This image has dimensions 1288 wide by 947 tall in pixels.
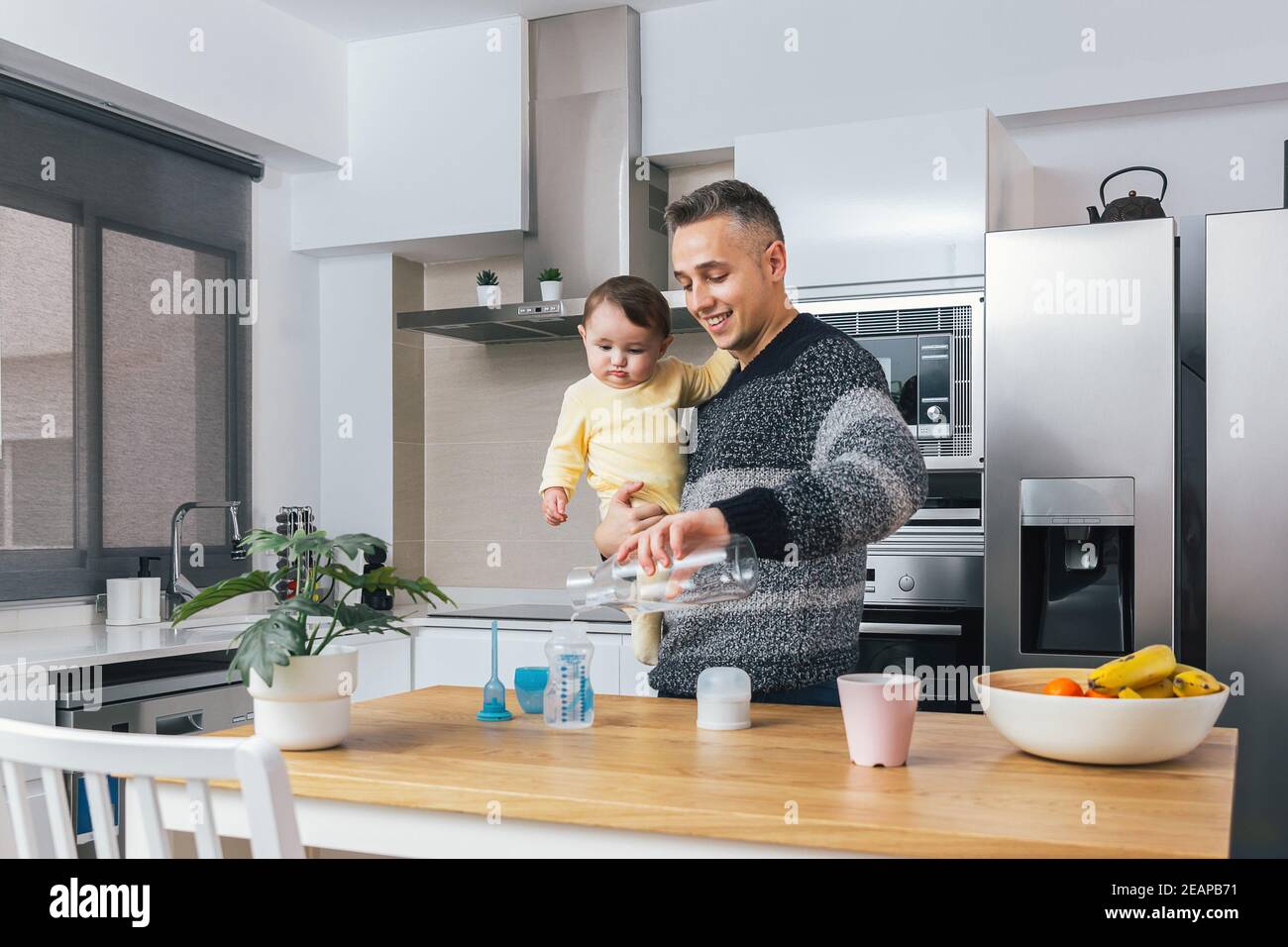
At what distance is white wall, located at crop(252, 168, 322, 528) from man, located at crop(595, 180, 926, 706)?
256cm

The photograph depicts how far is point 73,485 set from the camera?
130 inches

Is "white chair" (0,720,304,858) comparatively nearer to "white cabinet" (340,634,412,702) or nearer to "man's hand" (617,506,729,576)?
"man's hand" (617,506,729,576)

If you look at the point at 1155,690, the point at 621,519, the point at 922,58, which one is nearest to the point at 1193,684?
the point at 1155,690

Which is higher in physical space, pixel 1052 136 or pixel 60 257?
pixel 1052 136

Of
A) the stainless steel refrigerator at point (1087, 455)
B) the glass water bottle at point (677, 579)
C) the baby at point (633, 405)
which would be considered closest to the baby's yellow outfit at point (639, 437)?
the baby at point (633, 405)

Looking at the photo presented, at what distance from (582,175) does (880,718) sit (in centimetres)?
281

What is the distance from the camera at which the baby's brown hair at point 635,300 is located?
186 cm

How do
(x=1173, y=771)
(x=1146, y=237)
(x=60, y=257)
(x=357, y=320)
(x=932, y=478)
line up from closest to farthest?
(x=1173, y=771) → (x=1146, y=237) → (x=932, y=478) → (x=60, y=257) → (x=357, y=320)

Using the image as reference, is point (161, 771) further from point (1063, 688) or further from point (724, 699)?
point (1063, 688)

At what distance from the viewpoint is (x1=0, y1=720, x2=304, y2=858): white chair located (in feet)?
2.97
